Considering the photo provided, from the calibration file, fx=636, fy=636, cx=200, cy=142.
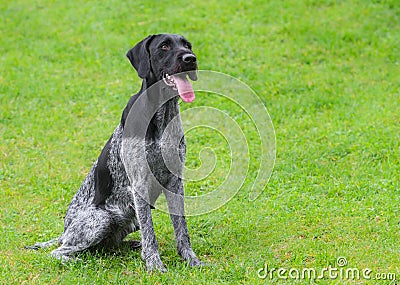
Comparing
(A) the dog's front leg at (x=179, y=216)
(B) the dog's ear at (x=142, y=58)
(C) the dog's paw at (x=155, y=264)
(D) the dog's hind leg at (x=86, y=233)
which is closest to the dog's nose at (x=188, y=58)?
(B) the dog's ear at (x=142, y=58)

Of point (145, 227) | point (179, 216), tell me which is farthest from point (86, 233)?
point (179, 216)

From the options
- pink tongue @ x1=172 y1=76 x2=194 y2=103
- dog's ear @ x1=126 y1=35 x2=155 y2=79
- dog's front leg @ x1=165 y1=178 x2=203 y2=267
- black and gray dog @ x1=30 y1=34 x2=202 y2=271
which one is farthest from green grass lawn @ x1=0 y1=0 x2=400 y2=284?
dog's ear @ x1=126 y1=35 x2=155 y2=79

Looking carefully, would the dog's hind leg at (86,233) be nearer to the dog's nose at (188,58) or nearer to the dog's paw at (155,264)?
the dog's paw at (155,264)

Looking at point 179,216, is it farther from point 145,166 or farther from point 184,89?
point 184,89

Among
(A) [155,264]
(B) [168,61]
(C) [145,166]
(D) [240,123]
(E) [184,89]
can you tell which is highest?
(B) [168,61]

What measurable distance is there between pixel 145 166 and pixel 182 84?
88 cm

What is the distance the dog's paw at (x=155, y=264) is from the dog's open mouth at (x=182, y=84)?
1556 millimetres

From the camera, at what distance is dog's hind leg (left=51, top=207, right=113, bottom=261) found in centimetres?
637

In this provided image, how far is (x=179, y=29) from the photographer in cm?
1371

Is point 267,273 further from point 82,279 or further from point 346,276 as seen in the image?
point 82,279

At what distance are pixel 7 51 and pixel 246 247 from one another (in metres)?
8.95

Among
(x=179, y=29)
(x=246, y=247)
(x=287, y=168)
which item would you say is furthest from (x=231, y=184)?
(x=179, y=29)

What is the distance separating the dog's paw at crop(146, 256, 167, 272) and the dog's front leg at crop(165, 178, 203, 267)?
1.02 feet

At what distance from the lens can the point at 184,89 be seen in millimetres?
5867
